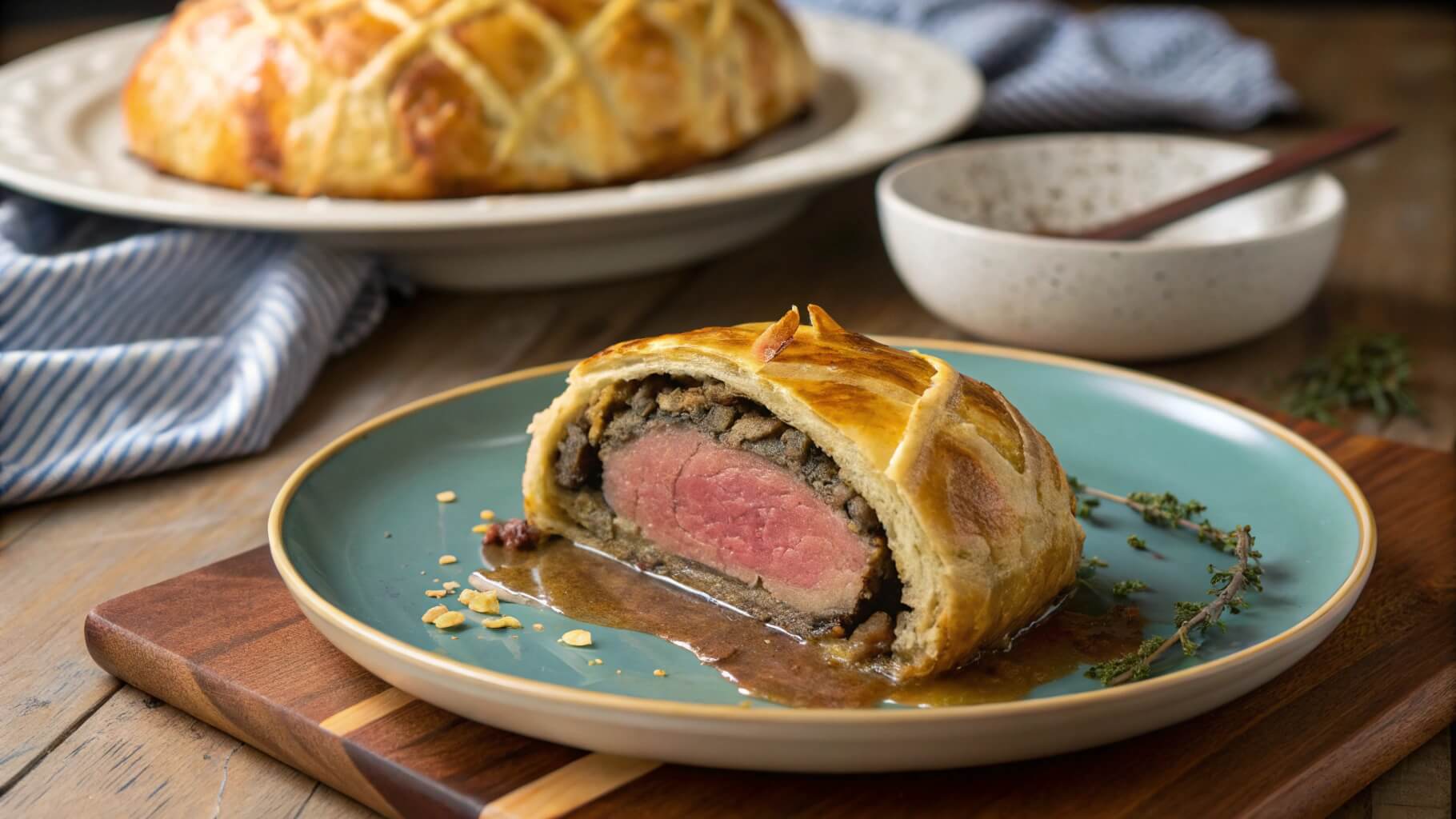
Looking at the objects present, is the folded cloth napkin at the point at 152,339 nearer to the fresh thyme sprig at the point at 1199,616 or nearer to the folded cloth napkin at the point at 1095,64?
the fresh thyme sprig at the point at 1199,616

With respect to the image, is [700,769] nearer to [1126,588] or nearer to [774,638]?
[774,638]

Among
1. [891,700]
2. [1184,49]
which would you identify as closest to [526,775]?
[891,700]

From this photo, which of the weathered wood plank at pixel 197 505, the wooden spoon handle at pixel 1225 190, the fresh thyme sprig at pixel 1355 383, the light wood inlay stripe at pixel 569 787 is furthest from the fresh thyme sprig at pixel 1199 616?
the weathered wood plank at pixel 197 505

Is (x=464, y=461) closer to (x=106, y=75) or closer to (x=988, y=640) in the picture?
(x=988, y=640)

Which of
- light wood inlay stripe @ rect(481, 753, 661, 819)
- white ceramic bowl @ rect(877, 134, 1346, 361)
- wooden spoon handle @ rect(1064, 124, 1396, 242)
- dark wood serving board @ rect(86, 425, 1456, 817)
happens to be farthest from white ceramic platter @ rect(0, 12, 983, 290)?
light wood inlay stripe @ rect(481, 753, 661, 819)

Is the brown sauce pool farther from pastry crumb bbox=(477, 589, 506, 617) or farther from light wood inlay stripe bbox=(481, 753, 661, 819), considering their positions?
light wood inlay stripe bbox=(481, 753, 661, 819)

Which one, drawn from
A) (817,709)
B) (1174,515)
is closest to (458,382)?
(1174,515)
